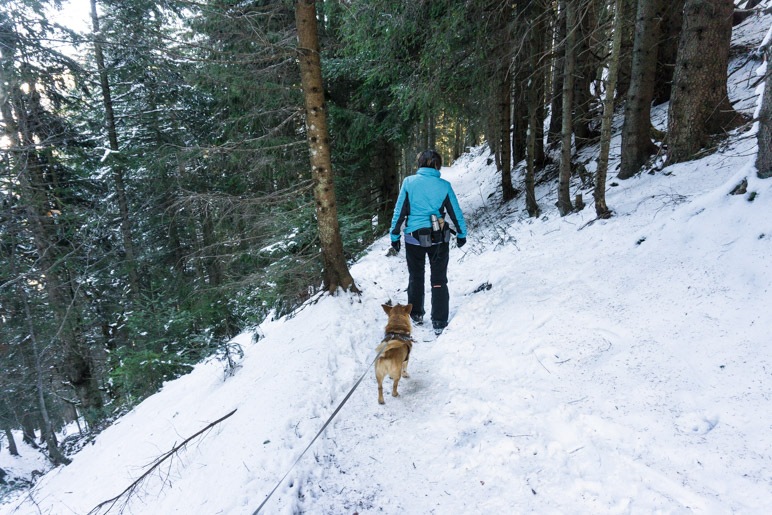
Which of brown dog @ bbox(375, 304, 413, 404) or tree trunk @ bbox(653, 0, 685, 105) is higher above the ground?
tree trunk @ bbox(653, 0, 685, 105)

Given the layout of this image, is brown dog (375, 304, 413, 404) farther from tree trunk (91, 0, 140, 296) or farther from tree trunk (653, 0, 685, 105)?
tree trunk (91, 0, 140, 296)

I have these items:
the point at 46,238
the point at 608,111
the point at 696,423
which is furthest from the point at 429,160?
the point at 46,238

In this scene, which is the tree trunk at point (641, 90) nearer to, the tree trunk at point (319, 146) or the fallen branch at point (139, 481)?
the tree trunk at point (319, 146)

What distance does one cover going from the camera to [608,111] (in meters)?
5.04

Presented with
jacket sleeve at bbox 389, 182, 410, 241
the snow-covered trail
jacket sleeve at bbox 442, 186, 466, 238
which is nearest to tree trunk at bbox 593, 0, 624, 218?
the snow-covered trail

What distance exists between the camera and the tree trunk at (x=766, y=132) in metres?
3.12

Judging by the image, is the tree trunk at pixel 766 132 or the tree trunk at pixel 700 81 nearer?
the tree trunk at pixel 766 132

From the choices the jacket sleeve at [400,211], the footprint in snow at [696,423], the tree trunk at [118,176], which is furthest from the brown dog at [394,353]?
the tree trunk at [118,176]

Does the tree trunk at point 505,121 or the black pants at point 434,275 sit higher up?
the tree trunk at point 505,121

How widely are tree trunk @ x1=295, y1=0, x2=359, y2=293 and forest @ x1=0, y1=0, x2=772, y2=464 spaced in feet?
0.11

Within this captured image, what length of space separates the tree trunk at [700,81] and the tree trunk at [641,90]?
0.60m

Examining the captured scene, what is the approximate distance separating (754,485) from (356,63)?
35.0ft

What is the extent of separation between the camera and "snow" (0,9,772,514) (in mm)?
2115

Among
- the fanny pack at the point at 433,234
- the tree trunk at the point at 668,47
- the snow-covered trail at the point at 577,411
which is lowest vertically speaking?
the snow-covered trail at the point at 577,411
